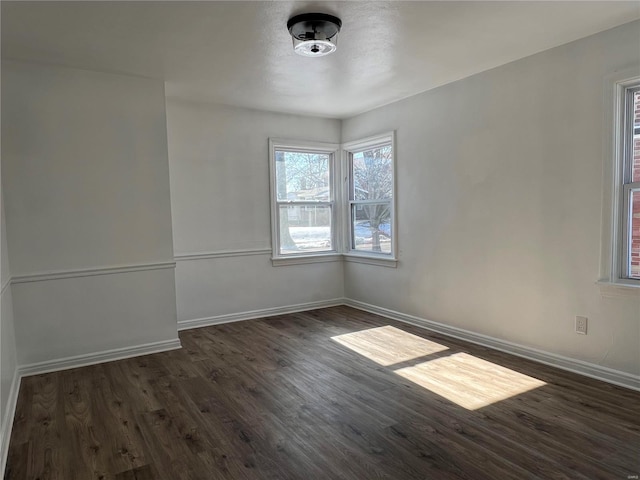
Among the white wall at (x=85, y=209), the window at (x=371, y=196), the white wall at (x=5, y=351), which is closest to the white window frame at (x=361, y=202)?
the window at (x=371, y=196)

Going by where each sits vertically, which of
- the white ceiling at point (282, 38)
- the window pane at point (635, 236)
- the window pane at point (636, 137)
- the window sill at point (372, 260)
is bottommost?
the window sill at point (372, 260)

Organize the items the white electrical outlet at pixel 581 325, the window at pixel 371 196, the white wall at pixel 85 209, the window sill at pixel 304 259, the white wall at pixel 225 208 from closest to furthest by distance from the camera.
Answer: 1. the white electrical outlet at pixel 581 325
2. the white wall at pixel 85 209
3. the white wall at pixel 225 208
4. the window at pixel 371 196
5. the window sill at pixel 304 259

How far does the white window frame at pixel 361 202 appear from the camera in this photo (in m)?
4.70

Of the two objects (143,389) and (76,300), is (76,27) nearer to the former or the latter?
(76,300)

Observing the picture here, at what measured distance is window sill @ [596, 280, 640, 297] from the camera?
2.74m

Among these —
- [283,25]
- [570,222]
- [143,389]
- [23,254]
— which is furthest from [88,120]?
[570,222]

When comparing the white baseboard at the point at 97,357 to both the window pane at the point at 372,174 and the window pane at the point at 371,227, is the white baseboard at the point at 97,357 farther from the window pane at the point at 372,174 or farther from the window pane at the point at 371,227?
the window pane at the point at 372,174

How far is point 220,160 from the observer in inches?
184

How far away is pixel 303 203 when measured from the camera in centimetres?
532

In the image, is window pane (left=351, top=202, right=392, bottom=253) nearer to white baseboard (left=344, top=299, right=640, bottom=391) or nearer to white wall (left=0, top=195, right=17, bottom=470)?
white baseboard (left=344, top=299, right=640, bottom=391)

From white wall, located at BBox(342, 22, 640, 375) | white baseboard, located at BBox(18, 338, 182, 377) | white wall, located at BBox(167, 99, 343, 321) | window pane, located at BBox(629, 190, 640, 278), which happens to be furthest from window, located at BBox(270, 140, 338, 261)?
window pane, located at BBox(629, 190, 640, 278)

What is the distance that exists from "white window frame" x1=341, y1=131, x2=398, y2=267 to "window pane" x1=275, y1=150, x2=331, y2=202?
245mm

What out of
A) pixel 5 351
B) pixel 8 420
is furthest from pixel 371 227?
pixel 8 420

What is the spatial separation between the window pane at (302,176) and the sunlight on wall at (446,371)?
2.01 m
